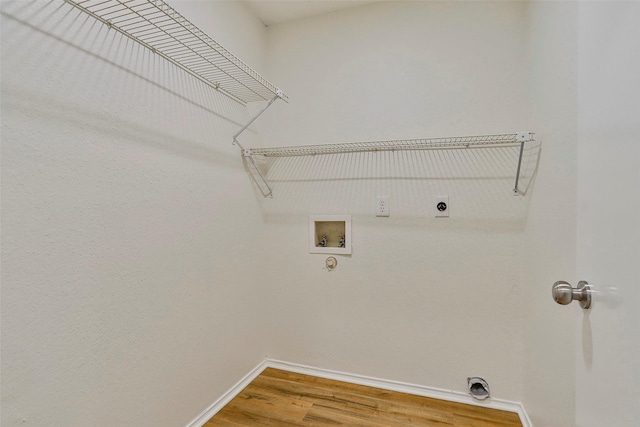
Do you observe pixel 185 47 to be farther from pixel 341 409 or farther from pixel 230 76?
pixel 341 409

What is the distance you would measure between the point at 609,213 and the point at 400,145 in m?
1.24

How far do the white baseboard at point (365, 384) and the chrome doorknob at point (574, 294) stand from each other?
1.26 metres

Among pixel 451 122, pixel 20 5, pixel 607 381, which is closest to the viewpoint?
pixel 607 381

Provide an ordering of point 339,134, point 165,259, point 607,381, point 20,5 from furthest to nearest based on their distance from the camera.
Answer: point 339,134, point 165,259, point 20,5, point 607,381

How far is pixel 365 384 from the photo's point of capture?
1.92 m

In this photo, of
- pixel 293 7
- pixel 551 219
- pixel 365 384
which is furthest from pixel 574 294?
pixel 293 7

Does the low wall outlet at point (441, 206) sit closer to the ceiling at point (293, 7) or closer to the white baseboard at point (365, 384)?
the white baseboard at point (365, 384)

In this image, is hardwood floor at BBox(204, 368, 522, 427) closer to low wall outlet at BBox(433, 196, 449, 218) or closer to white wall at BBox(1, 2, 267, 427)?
white wall at BBox(1, 2, 267, 427)

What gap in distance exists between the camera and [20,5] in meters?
0.86

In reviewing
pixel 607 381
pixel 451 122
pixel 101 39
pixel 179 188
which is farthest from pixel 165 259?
pixel 451 122

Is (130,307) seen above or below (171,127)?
below

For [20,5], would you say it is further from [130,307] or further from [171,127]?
[130,307]

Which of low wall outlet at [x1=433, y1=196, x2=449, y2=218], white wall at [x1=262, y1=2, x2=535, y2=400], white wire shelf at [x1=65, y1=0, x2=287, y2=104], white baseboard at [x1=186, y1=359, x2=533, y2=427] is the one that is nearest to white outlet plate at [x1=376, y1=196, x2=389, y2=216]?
white wall at [x1=262, y1=2, x2=535, y2=400]

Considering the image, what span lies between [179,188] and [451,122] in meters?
1.55
